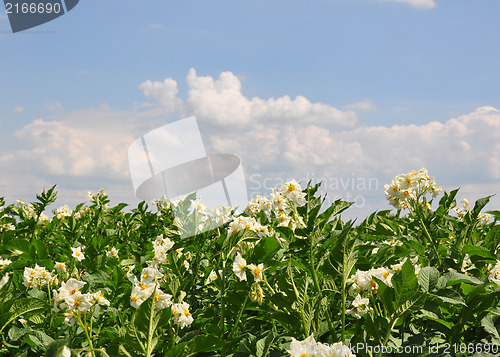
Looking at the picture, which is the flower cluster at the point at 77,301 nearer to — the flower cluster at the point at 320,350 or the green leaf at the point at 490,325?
the flower cluster at the point at 320,350

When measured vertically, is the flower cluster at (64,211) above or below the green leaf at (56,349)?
below

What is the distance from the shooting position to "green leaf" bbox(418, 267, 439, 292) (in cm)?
203

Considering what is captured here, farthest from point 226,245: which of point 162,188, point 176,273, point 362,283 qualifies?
point 162,188

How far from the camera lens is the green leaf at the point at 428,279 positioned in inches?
79.7

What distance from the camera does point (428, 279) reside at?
2.04m

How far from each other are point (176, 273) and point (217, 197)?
5.07ft

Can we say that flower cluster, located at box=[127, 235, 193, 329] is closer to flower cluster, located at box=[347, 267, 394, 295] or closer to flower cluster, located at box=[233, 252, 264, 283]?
flower cluster, located at box=[233, 252, 264, 283]

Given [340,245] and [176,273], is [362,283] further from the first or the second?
[176,273]

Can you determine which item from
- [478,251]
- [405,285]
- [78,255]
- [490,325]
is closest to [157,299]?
[405,285]

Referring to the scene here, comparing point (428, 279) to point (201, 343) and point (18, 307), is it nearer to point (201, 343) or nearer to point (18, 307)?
point (201, 343)

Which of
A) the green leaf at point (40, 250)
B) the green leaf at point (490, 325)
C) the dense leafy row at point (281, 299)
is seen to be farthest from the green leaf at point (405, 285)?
the green leaf at point (40, 250)

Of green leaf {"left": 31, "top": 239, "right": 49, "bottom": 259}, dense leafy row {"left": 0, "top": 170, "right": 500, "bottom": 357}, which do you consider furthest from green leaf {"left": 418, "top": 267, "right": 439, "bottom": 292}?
green leaf {"left": 31, "top": 239, "right": 49, "bottom": 259}

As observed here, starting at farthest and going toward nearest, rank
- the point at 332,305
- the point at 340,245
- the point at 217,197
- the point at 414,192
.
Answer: the point at 217,197 < the point at 414,192 < the point at 332,305 < the point at 340,245

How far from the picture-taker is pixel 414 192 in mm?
3816
